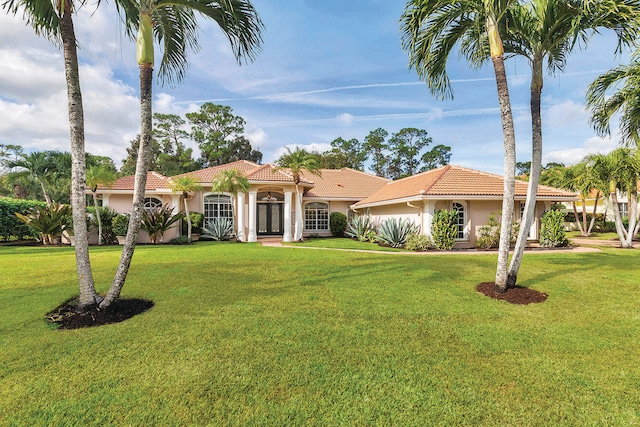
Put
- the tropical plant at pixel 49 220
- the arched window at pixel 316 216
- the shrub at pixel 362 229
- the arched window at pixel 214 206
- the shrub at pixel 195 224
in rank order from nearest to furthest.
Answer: the tropical plant at pixel 49 220, the shrub at pixel 195 224, the shrub at pixel 362 229, the arched window at pixel 214 206, the arched window at pixel 316 216

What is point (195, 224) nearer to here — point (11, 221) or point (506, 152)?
point (11, 221)

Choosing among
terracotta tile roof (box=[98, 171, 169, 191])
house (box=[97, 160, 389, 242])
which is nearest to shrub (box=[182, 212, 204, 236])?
house (box=[97, 160, 389, 242])

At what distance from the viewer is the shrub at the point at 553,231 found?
16.3 metres

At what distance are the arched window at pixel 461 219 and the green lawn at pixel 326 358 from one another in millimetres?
8644

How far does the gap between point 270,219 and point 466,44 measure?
17.6 meters

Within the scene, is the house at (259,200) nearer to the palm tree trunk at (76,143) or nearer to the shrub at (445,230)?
the shrub at (445,230)

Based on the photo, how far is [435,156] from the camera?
177 feet

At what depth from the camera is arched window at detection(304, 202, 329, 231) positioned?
76.8ft

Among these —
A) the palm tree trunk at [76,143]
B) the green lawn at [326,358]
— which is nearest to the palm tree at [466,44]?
the green lawn at [326,358]

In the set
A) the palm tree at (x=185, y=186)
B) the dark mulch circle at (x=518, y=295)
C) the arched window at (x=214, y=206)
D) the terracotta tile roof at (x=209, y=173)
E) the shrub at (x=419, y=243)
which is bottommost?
the dark mulch circle at (x=518, y=295)

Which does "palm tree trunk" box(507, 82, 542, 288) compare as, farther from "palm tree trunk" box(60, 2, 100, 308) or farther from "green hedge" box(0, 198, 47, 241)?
"green hedge" box(0, 198, 47, 241)

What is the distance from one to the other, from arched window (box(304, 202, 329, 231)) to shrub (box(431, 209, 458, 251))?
9877 millimetres

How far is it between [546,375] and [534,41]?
7.04m

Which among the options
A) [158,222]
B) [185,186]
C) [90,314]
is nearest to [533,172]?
[90,314]
